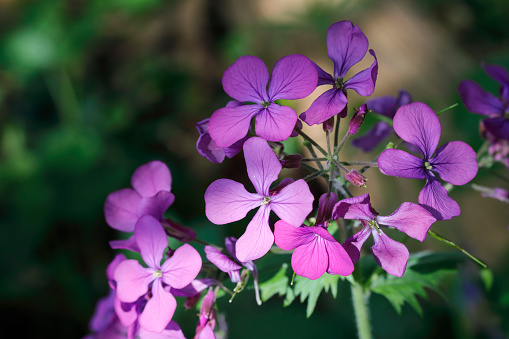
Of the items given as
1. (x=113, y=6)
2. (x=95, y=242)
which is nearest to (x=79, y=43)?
(x=113, y=6)

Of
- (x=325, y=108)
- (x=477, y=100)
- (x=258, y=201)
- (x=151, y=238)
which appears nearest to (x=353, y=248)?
(x=258, y=201)

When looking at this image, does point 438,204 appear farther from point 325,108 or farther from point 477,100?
point 477,100

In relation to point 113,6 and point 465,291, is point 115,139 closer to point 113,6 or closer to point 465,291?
point 113,6

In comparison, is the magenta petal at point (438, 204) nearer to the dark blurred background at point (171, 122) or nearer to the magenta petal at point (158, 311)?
the magenta petal at point (158, 311)

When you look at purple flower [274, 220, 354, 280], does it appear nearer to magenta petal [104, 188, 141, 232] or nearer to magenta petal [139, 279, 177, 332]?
magenta petal [139, 279, 177, 332]

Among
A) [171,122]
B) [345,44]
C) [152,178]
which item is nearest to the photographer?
[345,44]

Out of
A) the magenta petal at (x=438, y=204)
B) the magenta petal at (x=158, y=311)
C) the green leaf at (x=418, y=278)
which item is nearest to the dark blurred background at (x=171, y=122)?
the green leaf at (x=418, y=278)

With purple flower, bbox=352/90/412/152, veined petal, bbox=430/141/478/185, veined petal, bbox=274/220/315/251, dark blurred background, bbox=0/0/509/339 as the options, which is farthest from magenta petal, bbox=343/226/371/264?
dark blurred background, bbox=0/0/509/339
